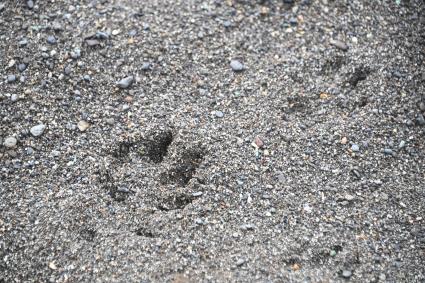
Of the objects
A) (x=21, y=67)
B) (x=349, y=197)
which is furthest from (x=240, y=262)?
(x=21, y=67)

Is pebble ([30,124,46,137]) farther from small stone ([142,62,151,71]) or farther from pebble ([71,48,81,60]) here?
small stone ([142,62,151,71])

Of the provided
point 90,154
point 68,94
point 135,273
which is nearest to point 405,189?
point 135,273

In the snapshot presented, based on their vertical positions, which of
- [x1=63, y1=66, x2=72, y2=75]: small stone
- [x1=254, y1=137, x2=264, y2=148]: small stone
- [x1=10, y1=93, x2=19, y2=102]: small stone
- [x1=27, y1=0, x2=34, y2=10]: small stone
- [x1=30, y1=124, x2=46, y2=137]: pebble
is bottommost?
[x1=254, y1=137, x2=264, y2=148]: small stone

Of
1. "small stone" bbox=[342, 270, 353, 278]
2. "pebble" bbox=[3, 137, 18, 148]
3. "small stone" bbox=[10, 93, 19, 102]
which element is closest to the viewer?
"small stone" bbox=[342, 270, 353, 278]

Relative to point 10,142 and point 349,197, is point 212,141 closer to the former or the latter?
point 349,197

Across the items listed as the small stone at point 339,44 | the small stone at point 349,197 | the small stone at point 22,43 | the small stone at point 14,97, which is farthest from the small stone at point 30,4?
the small stone at point 349,197

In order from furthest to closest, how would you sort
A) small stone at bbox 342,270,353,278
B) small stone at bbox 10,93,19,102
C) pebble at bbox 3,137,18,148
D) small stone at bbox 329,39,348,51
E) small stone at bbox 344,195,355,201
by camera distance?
small stone at bbox 329,39,348,51
small stone at bbox 10,93,19,102
pebble at bbox 3,137,18,148
small stone at bbox 344,195,355,201
small stone at bbox 342,270,353,278

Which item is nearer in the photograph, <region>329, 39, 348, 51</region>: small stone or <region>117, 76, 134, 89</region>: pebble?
<region>117, 76, 134, 89</region>: pebble

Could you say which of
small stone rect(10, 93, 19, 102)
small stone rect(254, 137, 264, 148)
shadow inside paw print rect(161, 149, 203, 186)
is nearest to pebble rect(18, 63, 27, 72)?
small stone rect(10, 93, 19, 102)

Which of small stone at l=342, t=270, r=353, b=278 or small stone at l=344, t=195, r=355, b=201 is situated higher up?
small stone at l=344, t=195, r=355, b=201
